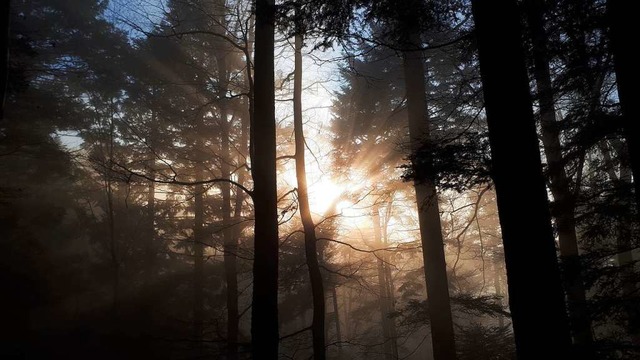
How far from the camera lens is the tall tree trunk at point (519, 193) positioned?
3.27m

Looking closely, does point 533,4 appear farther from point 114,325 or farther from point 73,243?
point 73,243

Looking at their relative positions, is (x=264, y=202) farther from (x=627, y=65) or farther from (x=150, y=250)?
(x=150, y=250)

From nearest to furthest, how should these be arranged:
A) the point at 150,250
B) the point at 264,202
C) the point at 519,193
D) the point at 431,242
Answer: the point at 519,193 → the point at 264,202 → the point at 431,242 → the point at 150,250

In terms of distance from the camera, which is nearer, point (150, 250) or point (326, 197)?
point (326, 197)

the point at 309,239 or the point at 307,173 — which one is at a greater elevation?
the point at 307,173

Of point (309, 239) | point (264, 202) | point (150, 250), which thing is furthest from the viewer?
point (150, 250)

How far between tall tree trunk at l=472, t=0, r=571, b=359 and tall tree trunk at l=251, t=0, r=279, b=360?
3115 millimetres

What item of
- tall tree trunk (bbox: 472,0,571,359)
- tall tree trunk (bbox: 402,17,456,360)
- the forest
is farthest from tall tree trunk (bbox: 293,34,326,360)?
tall tree trunk (bbox: 472,0,571,359)

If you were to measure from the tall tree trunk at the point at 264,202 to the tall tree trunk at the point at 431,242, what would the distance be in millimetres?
3723

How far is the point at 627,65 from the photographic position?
353 cm

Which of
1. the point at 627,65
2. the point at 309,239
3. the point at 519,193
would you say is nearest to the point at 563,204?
the point at 627,65

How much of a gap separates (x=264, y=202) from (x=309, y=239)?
8.46 ft

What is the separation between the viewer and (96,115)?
18641mm

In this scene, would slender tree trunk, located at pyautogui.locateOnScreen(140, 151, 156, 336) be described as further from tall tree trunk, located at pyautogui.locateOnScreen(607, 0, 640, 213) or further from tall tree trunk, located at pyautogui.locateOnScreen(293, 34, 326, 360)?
tall tree trunk, located at pyautogui.locateOnScreen(607, 0, 640, 213)
